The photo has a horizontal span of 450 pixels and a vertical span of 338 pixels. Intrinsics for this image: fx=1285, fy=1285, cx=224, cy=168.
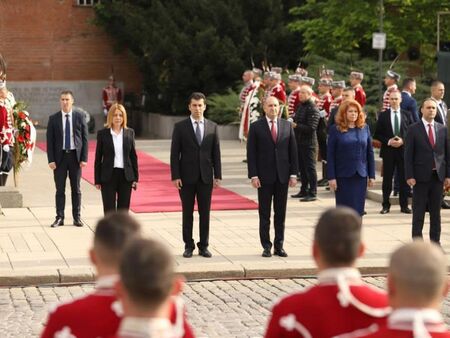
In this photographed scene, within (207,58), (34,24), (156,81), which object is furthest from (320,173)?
Answer: (34,24)

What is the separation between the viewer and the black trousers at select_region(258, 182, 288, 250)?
15148mm

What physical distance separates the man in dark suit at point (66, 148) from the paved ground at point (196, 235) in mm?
419

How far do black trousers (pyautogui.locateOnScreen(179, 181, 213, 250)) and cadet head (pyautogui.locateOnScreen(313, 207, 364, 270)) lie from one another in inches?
389

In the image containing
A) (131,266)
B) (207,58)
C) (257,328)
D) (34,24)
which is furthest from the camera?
(34,24)

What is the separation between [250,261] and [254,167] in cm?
119

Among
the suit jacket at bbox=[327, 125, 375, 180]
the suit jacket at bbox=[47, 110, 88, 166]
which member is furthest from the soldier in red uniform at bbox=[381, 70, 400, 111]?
the suit jacket at bbox=[327, 125, 375, 180]

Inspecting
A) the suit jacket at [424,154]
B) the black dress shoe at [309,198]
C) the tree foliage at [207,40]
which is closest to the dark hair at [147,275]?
the suit jacket at [424,154]

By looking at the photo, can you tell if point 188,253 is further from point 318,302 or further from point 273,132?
point 318,302

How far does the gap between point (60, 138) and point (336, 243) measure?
13.2 meters

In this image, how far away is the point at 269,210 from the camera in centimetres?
1520

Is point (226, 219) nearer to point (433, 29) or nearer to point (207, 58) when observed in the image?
point (433, 29)

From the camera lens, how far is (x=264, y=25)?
42.8 metres

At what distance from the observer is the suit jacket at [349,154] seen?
50.3ft

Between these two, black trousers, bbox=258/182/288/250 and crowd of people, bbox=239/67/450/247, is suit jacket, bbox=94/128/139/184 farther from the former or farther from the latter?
black trousers, bbox=258/182/288/250
